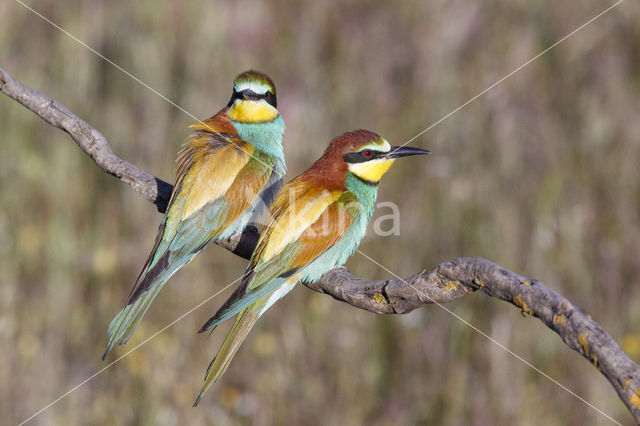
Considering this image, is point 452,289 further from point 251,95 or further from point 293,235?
point 251,95

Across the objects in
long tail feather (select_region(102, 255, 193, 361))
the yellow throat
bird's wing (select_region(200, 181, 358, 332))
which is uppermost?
the yellow throat

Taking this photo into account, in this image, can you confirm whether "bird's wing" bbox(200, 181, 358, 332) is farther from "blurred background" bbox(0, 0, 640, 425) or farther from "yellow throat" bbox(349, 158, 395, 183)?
"blurred background" bbox(0, 0, 640, 425)

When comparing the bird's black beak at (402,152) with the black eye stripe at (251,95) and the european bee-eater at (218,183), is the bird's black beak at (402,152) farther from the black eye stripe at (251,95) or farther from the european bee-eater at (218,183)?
the black eye stripe at (251,95)

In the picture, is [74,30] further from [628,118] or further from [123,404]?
[628,118]

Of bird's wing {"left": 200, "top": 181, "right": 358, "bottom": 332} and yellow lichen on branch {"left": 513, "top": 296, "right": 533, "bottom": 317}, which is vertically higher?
bird's wing {"left": 200, "top": 181, "right": 358, "bottom": 332}

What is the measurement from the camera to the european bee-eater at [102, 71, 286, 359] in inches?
80.6

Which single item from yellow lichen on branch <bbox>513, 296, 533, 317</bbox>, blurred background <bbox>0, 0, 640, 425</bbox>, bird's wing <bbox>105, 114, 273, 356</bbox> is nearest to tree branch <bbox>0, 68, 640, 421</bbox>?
yellow lichen on branch <bbox>513, 296, 533, 317</bbox>

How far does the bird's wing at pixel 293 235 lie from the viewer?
195 centimetres

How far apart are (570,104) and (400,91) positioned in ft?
3.19

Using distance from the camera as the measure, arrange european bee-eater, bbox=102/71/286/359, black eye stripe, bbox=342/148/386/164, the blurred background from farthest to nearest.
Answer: the blurred background → black eye stripe, bbox=342/148/386/164 → european bee-eater, bbox=102/71/286/359

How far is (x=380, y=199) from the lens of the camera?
135 inches

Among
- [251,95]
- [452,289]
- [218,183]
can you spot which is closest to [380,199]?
[251,95]

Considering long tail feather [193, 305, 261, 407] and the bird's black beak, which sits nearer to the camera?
long tail feather [193, 305, 261, 407]

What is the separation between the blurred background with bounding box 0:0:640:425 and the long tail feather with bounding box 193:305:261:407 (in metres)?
0.72
